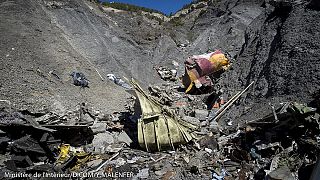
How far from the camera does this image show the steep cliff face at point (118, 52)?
9.75 m

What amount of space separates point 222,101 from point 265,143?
3996mm

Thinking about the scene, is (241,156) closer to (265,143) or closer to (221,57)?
(265,143)

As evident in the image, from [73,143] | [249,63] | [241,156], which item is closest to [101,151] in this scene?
[73,143]

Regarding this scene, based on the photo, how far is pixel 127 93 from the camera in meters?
12.5

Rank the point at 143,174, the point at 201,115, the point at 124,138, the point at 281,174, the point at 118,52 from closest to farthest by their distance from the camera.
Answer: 1. the point at 281,174
2. the point at 143,174
3. the point at 124,138
4. the point at 201,115
5. the point at 118,52

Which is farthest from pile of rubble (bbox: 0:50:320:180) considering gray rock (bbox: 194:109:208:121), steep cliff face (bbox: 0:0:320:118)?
steep cliff face (bbox: 0:0:320:118)

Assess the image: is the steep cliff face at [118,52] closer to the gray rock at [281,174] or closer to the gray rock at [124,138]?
the gray rock at [124,138]

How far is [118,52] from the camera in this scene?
54.6 feet

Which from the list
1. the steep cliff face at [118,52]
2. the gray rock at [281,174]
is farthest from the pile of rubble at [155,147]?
the steep cliff face at [118,52]

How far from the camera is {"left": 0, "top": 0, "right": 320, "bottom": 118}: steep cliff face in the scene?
9750 millimetres

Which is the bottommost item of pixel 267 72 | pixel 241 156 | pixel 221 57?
pixel 241 156

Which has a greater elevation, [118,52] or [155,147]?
[118,52]

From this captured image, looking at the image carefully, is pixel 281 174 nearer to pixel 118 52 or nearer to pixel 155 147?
pixel 155 147

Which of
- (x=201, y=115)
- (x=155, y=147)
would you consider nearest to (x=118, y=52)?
(x=201, y=115)
